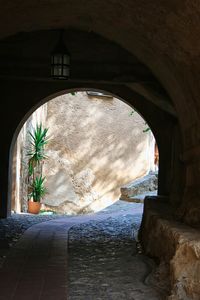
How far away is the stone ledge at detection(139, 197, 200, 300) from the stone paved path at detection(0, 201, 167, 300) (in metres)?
0.29

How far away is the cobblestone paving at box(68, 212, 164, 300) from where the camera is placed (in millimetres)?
3982

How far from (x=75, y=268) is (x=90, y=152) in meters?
14.3

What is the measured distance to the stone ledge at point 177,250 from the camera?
3.40 meters

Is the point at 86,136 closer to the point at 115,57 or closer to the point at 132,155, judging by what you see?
the point at 132,155

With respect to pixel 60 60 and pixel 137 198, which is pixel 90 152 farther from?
pixel 60 60

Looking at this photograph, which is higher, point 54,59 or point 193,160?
point 54,59

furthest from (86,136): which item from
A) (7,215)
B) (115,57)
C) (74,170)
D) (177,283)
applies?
(177,283)

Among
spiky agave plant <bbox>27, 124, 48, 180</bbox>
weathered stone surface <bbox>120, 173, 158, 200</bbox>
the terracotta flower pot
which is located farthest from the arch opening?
the terracotta flower pot

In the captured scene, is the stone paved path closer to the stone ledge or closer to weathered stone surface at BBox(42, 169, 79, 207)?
the stone ledge

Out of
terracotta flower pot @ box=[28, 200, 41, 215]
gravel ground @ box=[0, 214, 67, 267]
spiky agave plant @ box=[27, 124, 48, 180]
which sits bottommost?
gravel ground @ box=[0, 214, 67, 267]

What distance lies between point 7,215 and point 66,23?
495 centimetres

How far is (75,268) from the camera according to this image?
16.2 feet

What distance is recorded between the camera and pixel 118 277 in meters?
4.56

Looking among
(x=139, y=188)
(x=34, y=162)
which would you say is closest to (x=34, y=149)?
(x=34, y=162)
